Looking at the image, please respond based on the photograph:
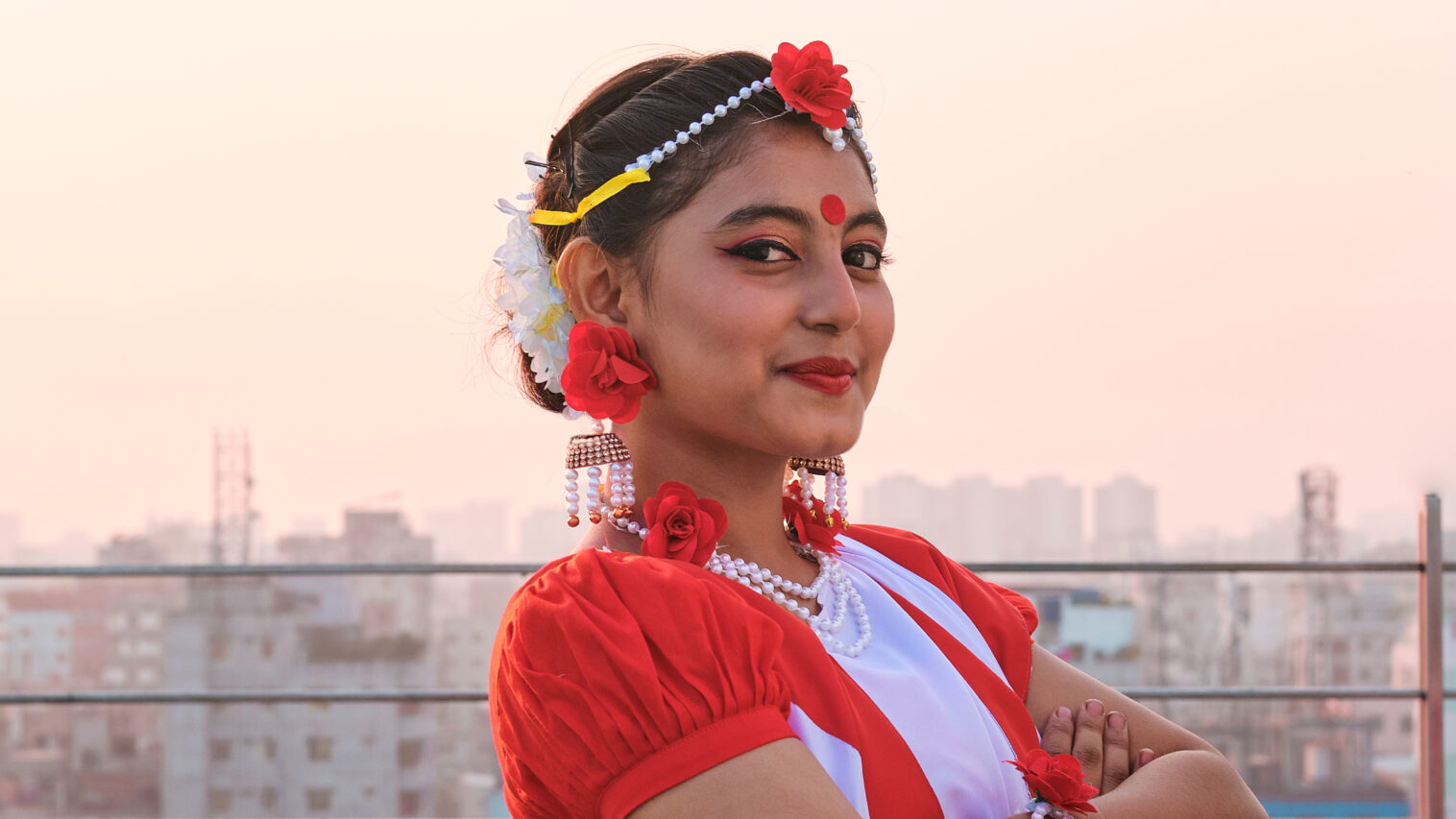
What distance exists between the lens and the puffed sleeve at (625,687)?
1.07m

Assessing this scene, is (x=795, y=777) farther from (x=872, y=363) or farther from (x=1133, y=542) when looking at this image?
(x=1133, y=542)

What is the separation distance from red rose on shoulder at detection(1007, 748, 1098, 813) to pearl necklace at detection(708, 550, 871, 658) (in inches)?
8.0

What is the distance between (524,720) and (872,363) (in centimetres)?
51

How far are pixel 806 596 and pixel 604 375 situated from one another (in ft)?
1.04

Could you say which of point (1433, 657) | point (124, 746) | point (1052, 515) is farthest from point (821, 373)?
point (124, 746)

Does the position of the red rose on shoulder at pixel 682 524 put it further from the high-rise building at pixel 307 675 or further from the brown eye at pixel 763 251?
the high-rise building at pixel 307 675

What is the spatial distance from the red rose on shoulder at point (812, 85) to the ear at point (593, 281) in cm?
25

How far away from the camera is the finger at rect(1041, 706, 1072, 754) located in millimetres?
1419

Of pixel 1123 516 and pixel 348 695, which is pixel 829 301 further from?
pixel 1123 516

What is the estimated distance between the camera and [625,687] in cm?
108

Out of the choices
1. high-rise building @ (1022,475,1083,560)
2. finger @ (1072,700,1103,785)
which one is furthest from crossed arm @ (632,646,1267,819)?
high-rise building @ (1022,475,1083,560)

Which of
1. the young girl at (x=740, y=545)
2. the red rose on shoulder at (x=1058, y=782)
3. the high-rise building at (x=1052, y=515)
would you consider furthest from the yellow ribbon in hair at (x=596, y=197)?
the high-rise building at (x=1052, y=515)

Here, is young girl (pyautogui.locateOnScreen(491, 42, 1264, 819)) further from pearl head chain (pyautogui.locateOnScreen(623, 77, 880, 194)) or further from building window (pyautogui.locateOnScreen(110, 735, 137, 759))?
building window (pyautogui.locateOnScreen(110, 735, 137, 759))

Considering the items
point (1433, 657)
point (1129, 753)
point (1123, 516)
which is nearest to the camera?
point (1129, 753)
